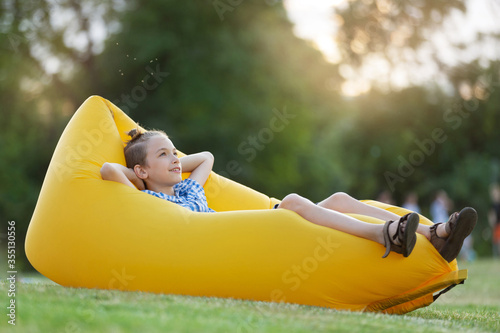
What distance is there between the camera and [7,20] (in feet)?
50.8

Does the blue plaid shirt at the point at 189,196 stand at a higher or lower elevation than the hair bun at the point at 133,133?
lower

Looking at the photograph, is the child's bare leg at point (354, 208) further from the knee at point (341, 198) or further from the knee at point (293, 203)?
the knee at point (293, 203)

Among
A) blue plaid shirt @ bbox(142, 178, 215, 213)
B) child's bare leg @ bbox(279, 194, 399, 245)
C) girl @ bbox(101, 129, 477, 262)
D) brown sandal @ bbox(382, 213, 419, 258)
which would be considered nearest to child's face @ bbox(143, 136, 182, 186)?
girl @ bbox(101, 129, 477, 262)

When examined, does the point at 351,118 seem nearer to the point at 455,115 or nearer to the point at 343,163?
the point at 343,163

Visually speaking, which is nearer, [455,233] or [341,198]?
[455,233]

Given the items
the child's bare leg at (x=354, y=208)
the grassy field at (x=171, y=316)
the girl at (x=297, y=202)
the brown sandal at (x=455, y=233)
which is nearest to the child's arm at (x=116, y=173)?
the girl at (x=297, y=202)

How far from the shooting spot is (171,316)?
8.09 ft

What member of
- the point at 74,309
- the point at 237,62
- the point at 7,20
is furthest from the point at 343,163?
the point at 74,309

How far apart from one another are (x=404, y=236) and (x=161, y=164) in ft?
5.20

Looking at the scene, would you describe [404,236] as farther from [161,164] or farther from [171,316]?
[161,164]

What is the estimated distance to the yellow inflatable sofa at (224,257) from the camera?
3.24 m

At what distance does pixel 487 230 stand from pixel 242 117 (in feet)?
30.6

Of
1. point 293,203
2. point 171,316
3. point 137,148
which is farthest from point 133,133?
point 171,316

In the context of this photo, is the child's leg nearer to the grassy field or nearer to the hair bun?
the grassy field
